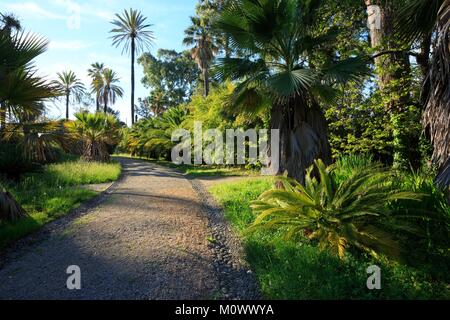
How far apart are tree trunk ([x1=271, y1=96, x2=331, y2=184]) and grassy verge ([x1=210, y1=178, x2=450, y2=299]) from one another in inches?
59.3

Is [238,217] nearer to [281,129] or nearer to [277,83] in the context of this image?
[281,129]

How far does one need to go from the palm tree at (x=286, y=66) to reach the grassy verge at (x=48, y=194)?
4525 millimetres

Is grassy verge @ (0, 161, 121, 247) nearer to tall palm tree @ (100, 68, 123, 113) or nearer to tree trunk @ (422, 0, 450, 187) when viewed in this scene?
tree trunk @ (422, 0, 450, 187)

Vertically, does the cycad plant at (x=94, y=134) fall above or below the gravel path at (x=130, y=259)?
above

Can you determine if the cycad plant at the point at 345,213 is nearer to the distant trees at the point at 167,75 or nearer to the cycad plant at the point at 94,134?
the cycad plant at the point at 94,134

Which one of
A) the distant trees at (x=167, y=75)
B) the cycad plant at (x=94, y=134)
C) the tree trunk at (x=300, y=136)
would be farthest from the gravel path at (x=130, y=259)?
the distant trees at (x=167, y=75)

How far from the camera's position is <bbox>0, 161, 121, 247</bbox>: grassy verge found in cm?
477

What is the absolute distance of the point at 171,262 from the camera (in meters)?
3.87

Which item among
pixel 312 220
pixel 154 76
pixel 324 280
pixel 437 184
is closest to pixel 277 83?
pixel 312 220

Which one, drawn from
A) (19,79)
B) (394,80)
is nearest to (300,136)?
(394,80)

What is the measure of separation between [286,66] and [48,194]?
6752 mm

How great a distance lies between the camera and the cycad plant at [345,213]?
381 cm

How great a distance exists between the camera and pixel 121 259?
12.8ft

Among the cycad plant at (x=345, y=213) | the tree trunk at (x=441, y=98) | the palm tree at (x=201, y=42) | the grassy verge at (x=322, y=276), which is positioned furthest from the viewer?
the palm tree at (x=201, y=42)
